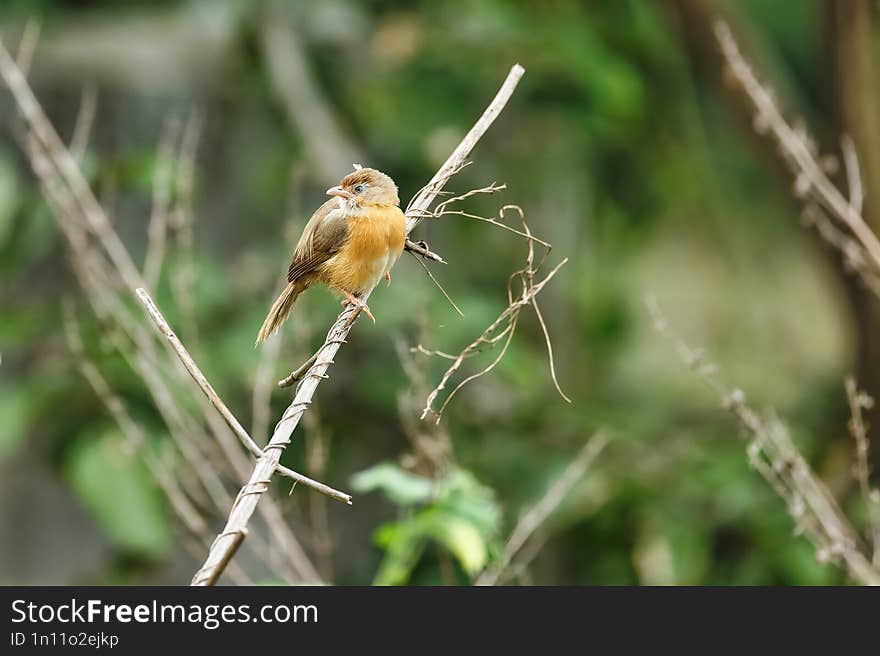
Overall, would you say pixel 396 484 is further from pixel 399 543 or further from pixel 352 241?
pixel 352 241

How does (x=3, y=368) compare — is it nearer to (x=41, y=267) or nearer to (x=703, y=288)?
(x=41, y=267)

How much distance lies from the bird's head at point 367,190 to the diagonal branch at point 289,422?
0.15 meters

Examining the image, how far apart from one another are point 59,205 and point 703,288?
164 inches

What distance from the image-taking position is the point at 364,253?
2.00 meters

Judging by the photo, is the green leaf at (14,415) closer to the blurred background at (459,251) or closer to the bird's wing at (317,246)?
the blurred background at (459,251)

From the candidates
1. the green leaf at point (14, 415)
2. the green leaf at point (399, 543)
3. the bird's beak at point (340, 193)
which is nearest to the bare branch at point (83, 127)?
the green leaf at point (14, 415)

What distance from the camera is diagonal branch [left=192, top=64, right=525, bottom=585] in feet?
4.09

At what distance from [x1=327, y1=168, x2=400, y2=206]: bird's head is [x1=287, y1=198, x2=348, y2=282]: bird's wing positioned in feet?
0.16

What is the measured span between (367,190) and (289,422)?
75 centimetres

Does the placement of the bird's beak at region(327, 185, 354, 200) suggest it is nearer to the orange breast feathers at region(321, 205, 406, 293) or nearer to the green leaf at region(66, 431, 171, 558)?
the orange breast feathers at region(321, 205, 406, 293)

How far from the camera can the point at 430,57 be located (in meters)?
4.50

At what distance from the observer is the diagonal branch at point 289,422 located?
1246mm

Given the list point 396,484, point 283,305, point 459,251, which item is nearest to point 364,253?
point 283,305

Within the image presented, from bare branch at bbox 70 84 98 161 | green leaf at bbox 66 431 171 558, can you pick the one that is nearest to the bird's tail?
bare branch at bbox 70 84 98 161
